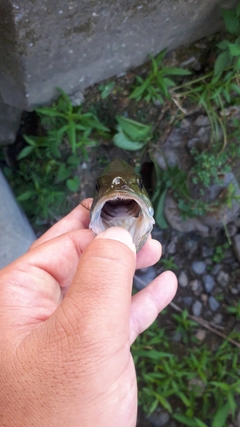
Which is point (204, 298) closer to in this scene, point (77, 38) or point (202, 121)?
point (202, 121)

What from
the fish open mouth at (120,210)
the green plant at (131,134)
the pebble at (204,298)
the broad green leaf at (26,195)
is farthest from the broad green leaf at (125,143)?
the pebble at (204,298)

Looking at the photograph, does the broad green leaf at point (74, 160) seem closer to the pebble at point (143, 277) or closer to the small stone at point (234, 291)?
the pebble at point (143, 277)

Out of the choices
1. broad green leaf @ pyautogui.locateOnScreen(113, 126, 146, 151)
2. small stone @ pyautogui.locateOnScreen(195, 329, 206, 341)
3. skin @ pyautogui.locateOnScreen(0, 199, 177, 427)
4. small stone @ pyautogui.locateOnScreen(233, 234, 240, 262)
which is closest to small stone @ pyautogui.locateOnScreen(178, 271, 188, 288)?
small stone @ pyautogui.locateOnScreen(195, 329, 206, 341)

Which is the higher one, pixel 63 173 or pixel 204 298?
pixel 63 173

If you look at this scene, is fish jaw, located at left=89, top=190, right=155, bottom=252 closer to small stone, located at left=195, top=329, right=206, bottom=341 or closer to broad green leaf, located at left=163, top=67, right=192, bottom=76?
broad green leaf, located at left=163, top=67, right=192, bottom=76

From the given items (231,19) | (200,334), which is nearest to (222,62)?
(231,19)
